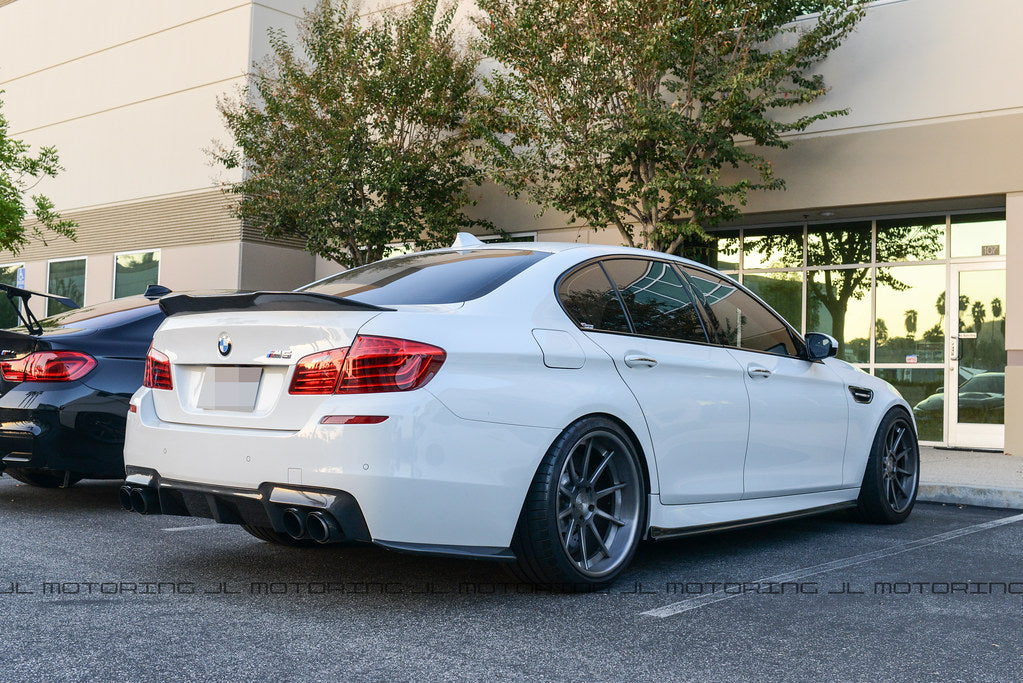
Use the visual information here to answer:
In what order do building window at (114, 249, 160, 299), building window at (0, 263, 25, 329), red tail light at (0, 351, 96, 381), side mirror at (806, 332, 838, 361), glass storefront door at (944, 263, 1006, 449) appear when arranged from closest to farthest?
side mirror at (806, 332, 838, 361) → red tail light at (0, 351, 96, 381) → glass storefront door at (944, 263, 1006, 449) → building window at (114, 249, 160, 299) → building window at (0, 263, 25, 329)

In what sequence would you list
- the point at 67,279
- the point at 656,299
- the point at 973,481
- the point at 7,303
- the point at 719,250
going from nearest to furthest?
the point at 656,299, the point at 973,481, the point at 719,250, the point at 67,279, the point at 7,303

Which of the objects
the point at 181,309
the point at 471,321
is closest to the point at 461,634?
the point at 471,321

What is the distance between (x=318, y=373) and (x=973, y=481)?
21.4 ft

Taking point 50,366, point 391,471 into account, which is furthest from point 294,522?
point 50,366

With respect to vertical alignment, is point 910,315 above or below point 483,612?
above

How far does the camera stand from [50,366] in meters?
6.20

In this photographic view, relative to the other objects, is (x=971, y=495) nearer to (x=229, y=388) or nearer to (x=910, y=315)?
(x=910, y=315)

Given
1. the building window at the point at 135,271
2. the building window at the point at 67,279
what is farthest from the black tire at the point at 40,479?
the building window at the point at 67,279

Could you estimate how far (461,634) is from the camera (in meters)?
3.61

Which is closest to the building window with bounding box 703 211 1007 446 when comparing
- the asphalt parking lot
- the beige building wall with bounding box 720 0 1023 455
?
the beige building wall with bounding box 720 0 1023 455

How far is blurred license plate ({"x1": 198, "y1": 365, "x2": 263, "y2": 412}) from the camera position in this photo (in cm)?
403

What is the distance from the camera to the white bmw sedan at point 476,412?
12.3 feet

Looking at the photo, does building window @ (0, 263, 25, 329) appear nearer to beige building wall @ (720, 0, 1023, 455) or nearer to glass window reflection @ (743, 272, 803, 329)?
glass window reflection @ (743, 272, 803, 329)

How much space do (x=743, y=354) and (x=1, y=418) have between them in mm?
4337
